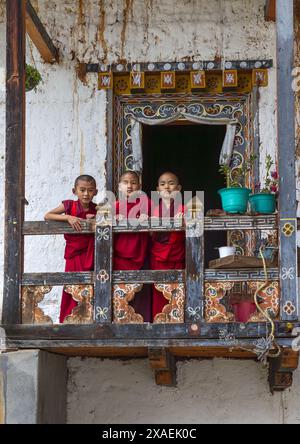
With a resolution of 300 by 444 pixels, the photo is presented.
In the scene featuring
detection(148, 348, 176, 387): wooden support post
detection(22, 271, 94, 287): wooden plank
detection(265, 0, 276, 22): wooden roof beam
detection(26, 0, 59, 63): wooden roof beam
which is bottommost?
detection(148, 348, 176, 387): wooden support post

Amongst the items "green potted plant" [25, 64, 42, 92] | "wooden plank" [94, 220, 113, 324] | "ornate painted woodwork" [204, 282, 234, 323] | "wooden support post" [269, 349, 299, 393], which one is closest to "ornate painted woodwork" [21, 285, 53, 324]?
"wooden plank" [94, 220, 113, 324]

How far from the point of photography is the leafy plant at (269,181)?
29.0 feet

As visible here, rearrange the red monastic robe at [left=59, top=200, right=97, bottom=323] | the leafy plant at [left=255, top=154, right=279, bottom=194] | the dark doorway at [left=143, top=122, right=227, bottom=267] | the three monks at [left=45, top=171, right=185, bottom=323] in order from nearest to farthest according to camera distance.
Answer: the three monks at [left=45, top=171, right=185, bottom=323] < the red monastic robe at [left=59, top=200, right=97, bottom=323] < the leafy plant at [left=255, top=154, right=279, bottom=194] < the dark doorway at [left=143, top=122, right=227, bottom=267]

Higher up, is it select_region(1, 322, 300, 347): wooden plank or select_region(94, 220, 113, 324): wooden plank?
select_region(94, 220, 113, 324): wooden plank

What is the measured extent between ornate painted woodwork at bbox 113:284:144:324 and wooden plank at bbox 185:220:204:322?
0.37 meters

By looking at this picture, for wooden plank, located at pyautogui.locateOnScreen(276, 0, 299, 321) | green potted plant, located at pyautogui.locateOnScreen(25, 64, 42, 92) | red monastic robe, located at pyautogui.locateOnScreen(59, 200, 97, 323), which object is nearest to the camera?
wooden plank, located at pyautogui.locateOnScreen(276, 0, 299, 321)

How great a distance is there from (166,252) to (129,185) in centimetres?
69

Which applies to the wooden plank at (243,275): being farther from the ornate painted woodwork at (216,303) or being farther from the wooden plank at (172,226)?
the wooden plank at (172,226)

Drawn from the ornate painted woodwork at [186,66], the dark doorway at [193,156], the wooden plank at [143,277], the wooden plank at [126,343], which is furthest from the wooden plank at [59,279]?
the dark doorway at [193,156]

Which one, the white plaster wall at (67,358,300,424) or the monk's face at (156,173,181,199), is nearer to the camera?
the monk's face at (156,173,181,199)

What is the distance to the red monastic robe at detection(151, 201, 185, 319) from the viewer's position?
8.59m

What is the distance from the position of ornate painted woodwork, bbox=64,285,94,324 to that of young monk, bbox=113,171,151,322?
12.4 inches

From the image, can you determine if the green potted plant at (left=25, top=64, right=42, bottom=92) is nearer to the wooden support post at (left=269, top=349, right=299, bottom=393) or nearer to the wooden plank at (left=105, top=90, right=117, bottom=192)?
the wooden plank at (left=105, top=90, right=117, bottom=192)

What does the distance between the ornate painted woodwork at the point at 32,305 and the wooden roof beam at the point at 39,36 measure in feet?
7.98
